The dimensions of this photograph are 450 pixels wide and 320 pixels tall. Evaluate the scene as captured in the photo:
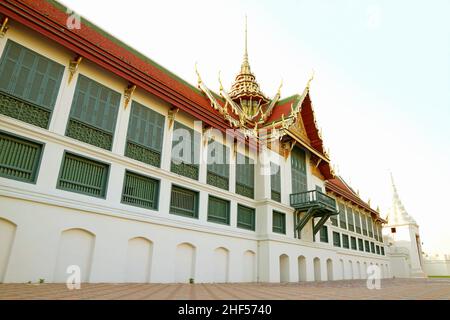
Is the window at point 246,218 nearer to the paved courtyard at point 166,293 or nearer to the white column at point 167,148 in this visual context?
the white column at point 167,148

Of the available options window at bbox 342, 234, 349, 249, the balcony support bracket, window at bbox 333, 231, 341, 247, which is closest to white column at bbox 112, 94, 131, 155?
the balcony support bracket

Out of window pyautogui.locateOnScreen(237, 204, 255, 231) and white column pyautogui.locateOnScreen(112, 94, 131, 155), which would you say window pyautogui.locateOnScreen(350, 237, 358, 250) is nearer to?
window pyautogui.locateOnScreen(237, 204, 255, 231)

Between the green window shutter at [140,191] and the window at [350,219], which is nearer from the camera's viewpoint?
the green window shutter at [140,191]

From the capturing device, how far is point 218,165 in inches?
619

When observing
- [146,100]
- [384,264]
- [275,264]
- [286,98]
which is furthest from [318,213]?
[384,264]

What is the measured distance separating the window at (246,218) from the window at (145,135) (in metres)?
5.96

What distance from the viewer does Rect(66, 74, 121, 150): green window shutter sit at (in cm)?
1055

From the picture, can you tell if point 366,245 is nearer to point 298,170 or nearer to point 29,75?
point 298,170

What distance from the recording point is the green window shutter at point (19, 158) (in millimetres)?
8688

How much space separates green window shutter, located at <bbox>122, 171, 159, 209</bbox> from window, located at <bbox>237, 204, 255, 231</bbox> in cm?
566

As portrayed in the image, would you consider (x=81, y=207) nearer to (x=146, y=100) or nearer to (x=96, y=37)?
(x=146, y=100)

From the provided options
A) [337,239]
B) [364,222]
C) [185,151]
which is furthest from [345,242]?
[185,151]

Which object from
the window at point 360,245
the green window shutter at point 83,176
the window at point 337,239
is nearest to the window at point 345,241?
the window at point 337,239

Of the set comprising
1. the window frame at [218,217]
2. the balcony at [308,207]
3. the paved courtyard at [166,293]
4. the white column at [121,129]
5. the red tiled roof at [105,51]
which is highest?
the red tiled roof at [105,51]
